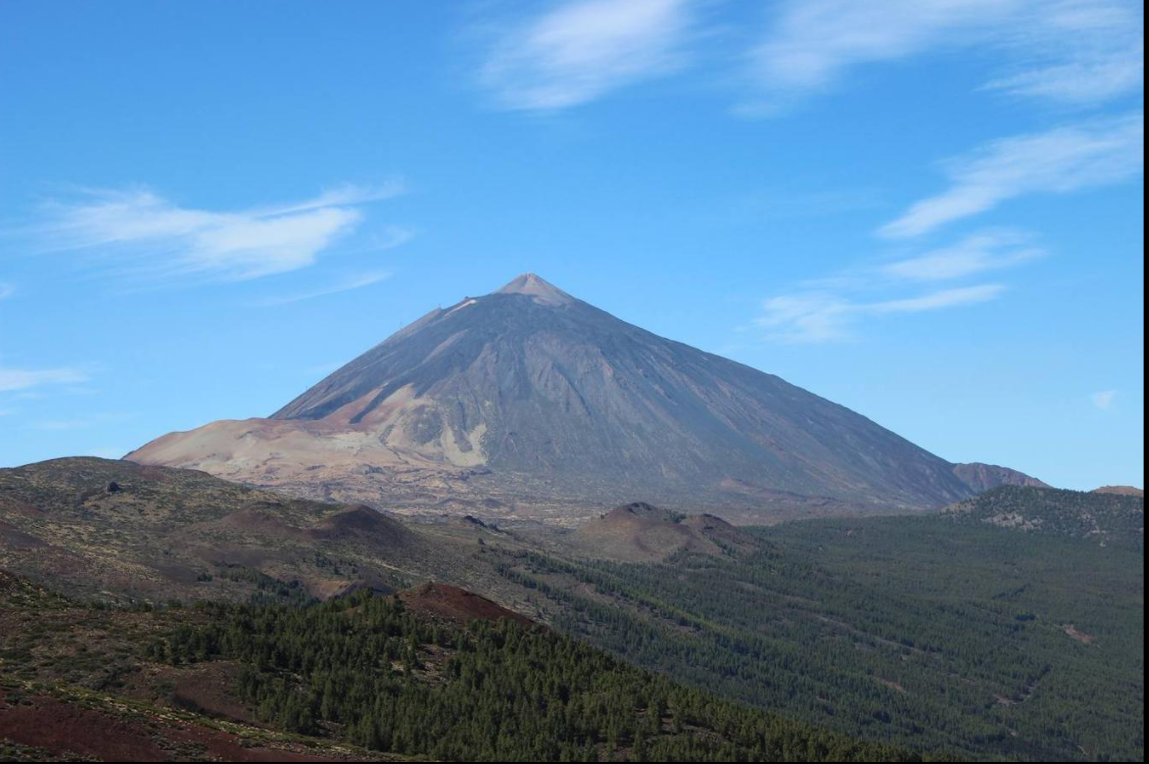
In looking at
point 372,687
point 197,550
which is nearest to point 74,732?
point 372,687

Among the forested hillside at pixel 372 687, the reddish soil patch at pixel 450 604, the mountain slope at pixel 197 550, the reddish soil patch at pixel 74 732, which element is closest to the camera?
the reddish soil patch at pixel 74 732

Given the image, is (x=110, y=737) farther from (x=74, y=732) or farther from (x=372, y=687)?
(x=372, y=687)

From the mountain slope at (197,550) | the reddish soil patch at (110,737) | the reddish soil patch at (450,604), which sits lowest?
the reddish soil patch at (110,737)

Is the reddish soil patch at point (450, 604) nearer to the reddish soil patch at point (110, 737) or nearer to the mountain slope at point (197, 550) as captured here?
the reddish soil patch at point (110, 737)

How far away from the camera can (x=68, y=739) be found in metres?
57.7

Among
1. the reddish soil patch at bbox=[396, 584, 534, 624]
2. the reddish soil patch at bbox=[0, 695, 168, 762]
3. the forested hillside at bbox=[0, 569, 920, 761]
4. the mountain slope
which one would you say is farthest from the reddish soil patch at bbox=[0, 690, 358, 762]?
the mountain slope

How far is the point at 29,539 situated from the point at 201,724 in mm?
88064

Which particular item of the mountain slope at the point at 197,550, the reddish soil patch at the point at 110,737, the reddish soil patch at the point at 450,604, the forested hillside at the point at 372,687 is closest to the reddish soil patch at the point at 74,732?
the reddish soil patch at the point at 110,737

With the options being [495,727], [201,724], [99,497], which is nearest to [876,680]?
[99,497]

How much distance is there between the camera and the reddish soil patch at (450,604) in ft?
308

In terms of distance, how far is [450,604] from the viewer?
315 ft

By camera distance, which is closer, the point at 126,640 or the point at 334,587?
the point at 126,640

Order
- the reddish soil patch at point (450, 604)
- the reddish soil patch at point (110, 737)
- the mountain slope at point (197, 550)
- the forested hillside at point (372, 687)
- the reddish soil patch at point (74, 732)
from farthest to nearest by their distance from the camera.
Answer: the mountain slope at point (197, 550), the reddish soil patch at point (450, 604), the forested hillside at point (372, 687), the reddish soil patch at point (110, 737), the reddish soil patch at point (74, 732)

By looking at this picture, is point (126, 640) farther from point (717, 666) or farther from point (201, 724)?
point (717, 666)
